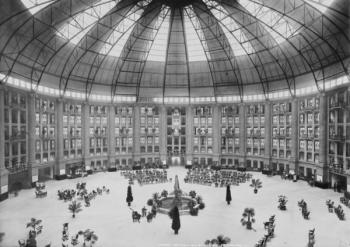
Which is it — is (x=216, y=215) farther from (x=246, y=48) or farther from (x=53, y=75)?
(x=53, y=75)

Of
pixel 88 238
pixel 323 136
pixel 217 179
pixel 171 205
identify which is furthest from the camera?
pixel 217 179

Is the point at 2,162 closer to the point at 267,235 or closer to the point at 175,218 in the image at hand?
the point at 175,218

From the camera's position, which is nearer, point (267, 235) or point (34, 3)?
point (267, 235)

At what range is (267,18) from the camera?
38.8m

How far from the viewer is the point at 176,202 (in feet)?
96.8

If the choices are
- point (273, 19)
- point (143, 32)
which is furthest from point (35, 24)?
point (273, 19)

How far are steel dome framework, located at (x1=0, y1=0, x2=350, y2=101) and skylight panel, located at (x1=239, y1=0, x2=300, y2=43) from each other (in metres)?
0.15

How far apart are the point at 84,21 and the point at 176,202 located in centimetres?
3116

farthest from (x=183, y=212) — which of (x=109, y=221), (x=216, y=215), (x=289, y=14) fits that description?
(x=289, y=14)

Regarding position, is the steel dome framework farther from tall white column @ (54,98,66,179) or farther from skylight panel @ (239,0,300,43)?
tall white column @ (54,98,66,179)

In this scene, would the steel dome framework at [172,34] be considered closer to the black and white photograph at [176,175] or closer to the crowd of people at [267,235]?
the black and white photograph at [176,175]

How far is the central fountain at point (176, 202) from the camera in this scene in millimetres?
28219

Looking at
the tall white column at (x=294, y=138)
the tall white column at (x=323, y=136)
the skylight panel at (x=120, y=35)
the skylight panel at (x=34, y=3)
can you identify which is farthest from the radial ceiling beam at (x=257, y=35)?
the skylight panel at (x=34, y=3)

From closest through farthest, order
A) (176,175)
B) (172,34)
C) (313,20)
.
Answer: (176,175), (313,20), (172,34)
